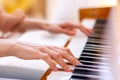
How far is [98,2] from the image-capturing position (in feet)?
6.76

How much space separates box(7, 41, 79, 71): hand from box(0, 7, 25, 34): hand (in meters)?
0.52

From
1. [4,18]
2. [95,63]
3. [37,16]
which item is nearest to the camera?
[95,63]

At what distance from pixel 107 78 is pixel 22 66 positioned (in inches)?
10.5

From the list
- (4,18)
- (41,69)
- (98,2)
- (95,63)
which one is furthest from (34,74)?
(98,2)

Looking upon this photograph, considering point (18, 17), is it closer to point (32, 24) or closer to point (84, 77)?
point (32, 24)

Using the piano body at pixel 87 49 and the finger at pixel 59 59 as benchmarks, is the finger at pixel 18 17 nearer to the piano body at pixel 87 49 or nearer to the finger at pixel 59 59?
the piano body at pixel 87 49

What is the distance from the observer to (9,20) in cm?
142

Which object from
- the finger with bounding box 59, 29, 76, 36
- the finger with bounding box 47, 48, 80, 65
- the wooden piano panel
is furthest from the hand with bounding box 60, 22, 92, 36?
the finger with bounding box 47, 48, 80, 65

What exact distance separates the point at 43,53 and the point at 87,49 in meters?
0.25

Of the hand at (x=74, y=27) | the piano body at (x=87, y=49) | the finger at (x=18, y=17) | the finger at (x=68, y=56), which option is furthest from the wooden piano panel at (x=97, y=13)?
the finger at (x=68, y=56)

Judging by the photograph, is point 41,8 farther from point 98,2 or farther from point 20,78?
point 20,78

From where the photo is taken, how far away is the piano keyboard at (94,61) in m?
0.85

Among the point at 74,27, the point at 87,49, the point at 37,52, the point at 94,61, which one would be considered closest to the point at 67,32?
the point at 74,27

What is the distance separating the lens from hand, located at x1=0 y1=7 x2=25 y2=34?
141 centimetres
